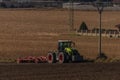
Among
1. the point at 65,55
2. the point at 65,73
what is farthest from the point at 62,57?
the point at 65,73

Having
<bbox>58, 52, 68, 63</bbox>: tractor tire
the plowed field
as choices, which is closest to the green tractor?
<bbox>58, 52, 68, 63</bbox>: tractor tire

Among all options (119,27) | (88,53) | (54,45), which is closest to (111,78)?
(88,53)

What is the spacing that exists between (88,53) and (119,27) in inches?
891

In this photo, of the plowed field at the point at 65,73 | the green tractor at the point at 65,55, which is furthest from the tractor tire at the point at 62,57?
the plowed field at the point at 65,73

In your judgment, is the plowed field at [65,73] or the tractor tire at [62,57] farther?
the tractor tire at [62,57]

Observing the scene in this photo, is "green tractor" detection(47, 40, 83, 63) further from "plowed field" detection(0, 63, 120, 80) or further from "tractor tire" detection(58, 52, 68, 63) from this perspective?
"plowed field" detection(0, 63, 120, 80)

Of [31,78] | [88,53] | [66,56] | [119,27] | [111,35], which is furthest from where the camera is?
[119,27]

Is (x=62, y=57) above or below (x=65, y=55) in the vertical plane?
below

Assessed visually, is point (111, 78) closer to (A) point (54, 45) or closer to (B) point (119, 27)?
(A) point (54, 45)

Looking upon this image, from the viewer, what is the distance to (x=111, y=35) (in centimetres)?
5391

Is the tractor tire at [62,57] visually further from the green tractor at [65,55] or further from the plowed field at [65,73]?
the plowed field at [65,73]

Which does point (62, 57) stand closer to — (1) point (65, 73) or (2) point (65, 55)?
(2) point (65, 55)

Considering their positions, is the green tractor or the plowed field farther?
the green tractor

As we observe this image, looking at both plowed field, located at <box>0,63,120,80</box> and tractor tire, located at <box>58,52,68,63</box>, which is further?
tractor tire, located at <box>58,52,68,63</box>
